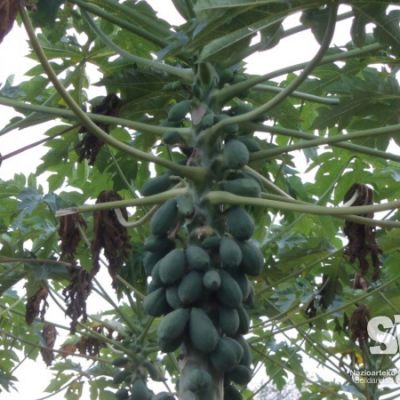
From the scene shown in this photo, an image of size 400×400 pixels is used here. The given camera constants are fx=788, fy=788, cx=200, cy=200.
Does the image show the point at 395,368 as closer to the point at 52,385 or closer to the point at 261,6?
the point at 52,385

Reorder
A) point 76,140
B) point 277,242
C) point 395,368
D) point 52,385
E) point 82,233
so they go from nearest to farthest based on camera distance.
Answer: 1. point 82,233
2. point 76,140
3. point 277,242
4. point 395,368
5. point 52,385

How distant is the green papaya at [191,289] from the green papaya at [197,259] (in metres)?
0.02

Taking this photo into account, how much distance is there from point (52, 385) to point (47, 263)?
2.16 metres

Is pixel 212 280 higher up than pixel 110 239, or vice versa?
pixel 110 239

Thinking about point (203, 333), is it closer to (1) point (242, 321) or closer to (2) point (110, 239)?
(1) point (242, 321)

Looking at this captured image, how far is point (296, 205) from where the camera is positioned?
2.17 meters

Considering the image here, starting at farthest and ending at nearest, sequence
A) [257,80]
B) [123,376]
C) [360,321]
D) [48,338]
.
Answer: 1. [48,338]
2. [123,376]
3. [360,321]
4. [257,80]

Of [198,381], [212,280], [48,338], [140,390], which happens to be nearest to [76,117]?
[212,280]

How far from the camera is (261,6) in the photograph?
6.80ft

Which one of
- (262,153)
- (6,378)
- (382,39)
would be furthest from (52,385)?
(382,39)

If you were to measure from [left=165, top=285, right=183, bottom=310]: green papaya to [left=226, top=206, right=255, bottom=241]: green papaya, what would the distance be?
0.23 metres

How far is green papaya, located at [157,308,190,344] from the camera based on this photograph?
2.15 meters

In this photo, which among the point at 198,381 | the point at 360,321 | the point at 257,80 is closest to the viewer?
the point at 198,381

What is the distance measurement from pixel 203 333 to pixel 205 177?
1.67ft
